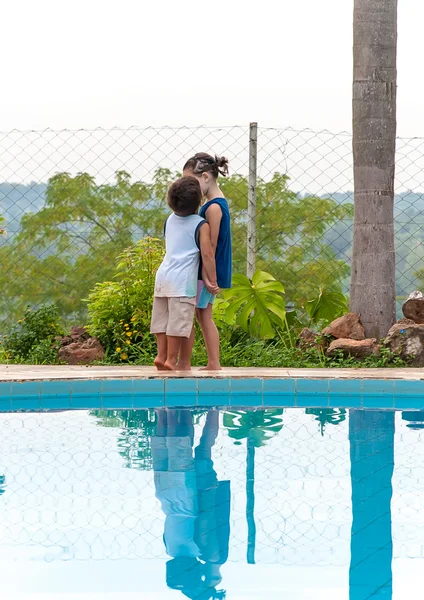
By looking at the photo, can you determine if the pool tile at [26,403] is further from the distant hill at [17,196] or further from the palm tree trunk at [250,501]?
the distant hill at [17,196]

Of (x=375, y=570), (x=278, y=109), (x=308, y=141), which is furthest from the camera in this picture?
(x=278, y=109)

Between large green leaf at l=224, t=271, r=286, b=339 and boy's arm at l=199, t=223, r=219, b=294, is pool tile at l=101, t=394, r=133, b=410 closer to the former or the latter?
boy's arm at l=199, t=223, r=219, b=294

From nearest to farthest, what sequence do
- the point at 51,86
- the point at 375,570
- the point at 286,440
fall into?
the point at 375,570, the point at 286,440, the point at 51,86

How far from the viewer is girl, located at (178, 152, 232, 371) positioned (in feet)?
20.9

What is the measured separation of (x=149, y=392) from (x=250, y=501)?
2668 millimetres

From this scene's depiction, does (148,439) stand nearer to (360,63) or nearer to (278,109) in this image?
(360,63)

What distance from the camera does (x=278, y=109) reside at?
10.6 meters

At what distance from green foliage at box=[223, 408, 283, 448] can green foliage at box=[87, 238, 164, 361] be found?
1818 millimetres

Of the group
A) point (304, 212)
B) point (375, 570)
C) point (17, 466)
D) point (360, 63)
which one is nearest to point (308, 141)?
point (360, 63)

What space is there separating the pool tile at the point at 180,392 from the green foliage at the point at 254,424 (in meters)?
0.41

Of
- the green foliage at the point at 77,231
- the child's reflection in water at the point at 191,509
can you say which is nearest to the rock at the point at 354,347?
the child's reflection in water at the point at 191,509

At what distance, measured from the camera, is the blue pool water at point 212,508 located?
2723mm

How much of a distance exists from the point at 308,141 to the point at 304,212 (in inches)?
163

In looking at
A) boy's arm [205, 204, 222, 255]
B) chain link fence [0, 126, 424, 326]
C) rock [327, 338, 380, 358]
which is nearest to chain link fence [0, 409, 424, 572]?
boy's arm [205, 204, 222, 255]
